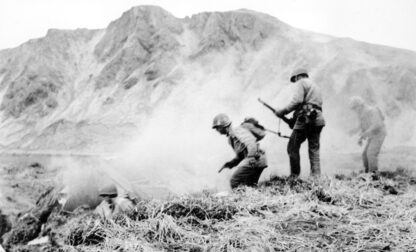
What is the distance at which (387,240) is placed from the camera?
2.52 meters

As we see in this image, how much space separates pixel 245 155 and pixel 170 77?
30.3 meters

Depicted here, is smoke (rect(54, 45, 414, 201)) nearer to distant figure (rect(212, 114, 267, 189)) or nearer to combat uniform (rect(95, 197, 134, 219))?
combat uniform (rect(95, 197, 134, 219))

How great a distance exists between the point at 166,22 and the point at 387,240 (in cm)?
4189

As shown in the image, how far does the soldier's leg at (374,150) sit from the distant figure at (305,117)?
1929mm

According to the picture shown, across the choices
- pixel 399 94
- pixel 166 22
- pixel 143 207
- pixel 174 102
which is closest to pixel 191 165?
pixel 143 207

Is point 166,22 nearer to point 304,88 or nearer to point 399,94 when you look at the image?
point 399,94

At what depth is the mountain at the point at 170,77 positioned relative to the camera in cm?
2286

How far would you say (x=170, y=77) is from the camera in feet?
115

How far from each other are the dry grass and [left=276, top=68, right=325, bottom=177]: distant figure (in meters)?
2.06

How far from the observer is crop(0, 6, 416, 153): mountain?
900 inches

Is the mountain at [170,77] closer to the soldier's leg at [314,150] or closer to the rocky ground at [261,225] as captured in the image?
the soldier's leg at [314,150]

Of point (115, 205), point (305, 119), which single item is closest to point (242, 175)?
point (305, 119)

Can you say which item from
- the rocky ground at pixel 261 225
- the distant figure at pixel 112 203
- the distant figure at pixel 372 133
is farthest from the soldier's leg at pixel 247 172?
the distant figure at pixel 372 133

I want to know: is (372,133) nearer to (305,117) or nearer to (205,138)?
(305,117)
